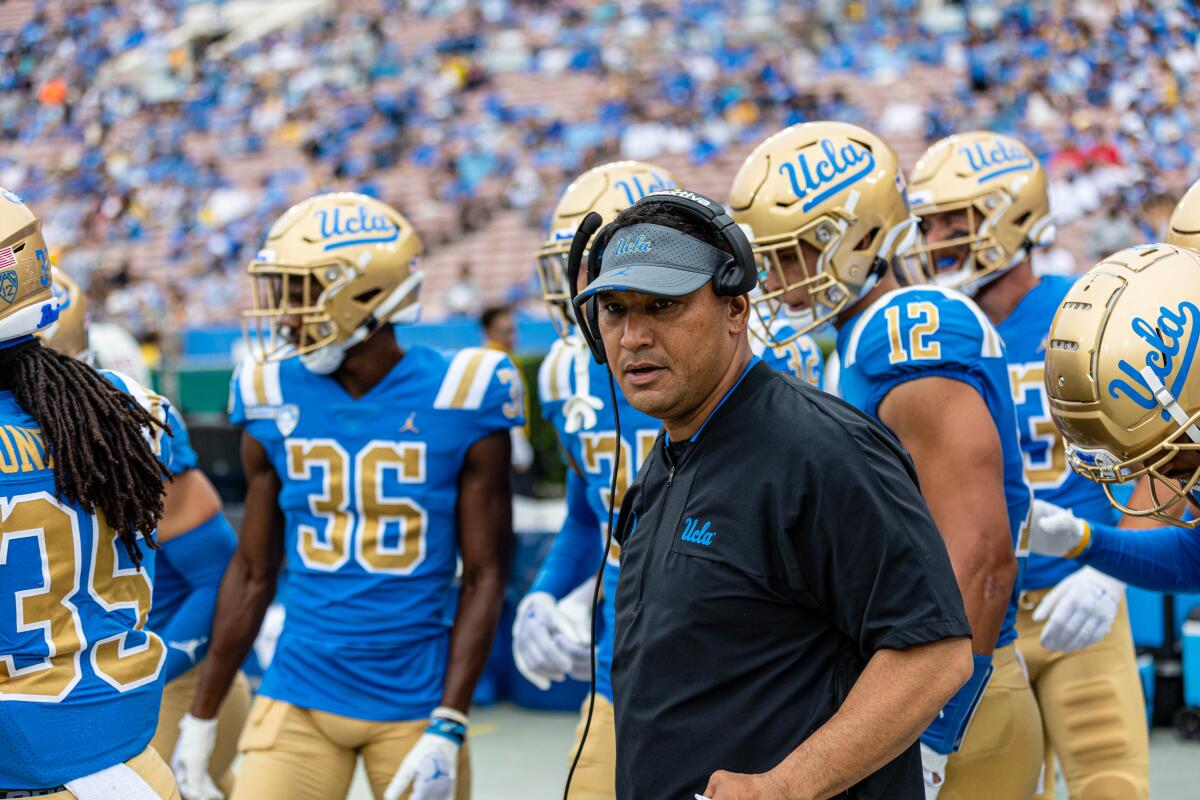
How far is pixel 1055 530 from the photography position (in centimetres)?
285

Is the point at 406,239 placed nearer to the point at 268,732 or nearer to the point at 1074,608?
the point at 268,732

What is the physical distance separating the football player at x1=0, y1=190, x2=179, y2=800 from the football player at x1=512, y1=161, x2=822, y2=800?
1.17m

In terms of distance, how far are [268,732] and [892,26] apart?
18.6 metres

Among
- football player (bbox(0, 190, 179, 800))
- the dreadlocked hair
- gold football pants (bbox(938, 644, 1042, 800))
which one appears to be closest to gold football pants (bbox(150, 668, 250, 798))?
football player (bbox(0, 190, 179, 800))

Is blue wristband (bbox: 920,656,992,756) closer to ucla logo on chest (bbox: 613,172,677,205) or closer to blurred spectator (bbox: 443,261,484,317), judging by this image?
ucla logo on chest (bbox: 613,172,677,205)

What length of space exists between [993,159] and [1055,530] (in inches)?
58.1

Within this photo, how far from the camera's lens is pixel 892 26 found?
2016cm

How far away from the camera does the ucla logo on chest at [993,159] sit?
3910mm

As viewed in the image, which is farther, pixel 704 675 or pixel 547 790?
pixel 547 790

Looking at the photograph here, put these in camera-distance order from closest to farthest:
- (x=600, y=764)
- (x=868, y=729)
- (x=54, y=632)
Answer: (x=868, y=729), (x=54, y=632), (x=600, y=764)

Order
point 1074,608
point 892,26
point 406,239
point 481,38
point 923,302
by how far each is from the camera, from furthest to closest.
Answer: point 481,38, point 892,26, point 406,239, point 1074,608, point 923,302

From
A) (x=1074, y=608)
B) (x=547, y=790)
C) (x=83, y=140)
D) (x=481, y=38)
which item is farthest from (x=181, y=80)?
(x=1074, y=608)

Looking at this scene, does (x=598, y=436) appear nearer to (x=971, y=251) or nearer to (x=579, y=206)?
(x=579, y=206)

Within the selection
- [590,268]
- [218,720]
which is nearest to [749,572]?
[590,268]
